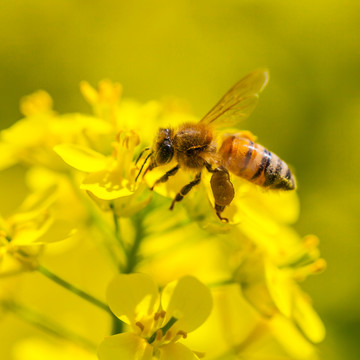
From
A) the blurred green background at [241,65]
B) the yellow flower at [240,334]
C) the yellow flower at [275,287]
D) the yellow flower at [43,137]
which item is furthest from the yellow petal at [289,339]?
the blurred green background at [241,65]

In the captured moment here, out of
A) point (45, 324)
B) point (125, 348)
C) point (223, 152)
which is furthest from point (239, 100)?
point (45, 324)

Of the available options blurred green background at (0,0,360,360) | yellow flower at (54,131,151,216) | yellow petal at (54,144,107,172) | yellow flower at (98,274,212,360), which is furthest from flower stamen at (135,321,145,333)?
blurred green background at (0,0,360,360)

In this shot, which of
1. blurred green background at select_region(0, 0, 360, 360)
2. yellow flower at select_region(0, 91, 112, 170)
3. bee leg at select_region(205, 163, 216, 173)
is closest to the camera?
bee leg at select_region(205, 163, 216, 173)

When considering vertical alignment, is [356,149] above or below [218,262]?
above

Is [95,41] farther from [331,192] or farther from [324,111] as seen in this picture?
[331,192]

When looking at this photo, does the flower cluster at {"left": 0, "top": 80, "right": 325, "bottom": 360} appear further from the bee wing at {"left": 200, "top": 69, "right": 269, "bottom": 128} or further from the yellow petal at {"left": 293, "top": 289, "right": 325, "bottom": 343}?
the bee wing at {"left": 200, "top": 69, "right": 269, "bottom": 128}

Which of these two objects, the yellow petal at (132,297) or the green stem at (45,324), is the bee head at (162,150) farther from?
the green stem at (45,324)

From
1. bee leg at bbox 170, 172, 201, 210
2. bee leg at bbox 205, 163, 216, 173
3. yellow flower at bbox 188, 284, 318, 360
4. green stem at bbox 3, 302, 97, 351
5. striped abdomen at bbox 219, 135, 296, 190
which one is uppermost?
striped abdomen at bbox 219, 135, 296, 190

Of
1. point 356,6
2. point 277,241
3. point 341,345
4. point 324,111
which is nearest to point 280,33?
point 356,6
